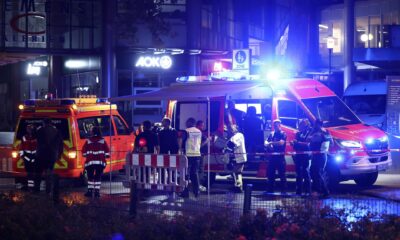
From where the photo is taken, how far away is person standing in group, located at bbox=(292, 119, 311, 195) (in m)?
15.8

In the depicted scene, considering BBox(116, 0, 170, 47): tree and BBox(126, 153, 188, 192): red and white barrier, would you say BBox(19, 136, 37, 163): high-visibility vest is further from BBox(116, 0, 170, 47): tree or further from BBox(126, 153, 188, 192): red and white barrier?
BBox(116, 0, 170, 47): tree

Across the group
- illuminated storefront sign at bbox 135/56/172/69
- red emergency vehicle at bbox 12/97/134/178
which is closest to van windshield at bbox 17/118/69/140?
red emergency vehicle at bbox 12/97/134/178

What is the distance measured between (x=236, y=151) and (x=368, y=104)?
11637 millimetres

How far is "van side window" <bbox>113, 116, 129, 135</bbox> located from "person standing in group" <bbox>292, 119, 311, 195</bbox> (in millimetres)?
5981

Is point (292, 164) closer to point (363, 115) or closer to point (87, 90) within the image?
point (363, 115)

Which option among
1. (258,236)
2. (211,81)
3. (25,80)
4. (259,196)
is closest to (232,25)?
(25,80)

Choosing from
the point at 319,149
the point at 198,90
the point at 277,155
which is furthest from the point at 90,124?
the point at 319,149

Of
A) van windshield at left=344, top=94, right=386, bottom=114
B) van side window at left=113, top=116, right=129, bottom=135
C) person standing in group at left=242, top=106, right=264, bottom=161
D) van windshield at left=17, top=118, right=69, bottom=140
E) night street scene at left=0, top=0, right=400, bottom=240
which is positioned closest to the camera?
night street scene at left=0, top=0, right=400, bottom=240

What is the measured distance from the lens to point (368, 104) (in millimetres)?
27156

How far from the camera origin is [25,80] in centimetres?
4619

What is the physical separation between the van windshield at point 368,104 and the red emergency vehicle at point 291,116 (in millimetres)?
9318

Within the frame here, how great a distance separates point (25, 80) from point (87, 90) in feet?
35.8

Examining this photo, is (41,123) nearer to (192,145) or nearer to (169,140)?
(169,140)

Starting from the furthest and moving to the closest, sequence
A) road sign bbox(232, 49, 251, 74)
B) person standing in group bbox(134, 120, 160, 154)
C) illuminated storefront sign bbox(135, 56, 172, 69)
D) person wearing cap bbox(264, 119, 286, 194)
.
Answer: illuminated storefront sign bbox(135, 56, 172, 69)
road sign bbox(232, 49, 251, 74)
person standing in group bbox(134, 120, 160, 154)
person wearing cap bbox(264, 119, 286, 194)
